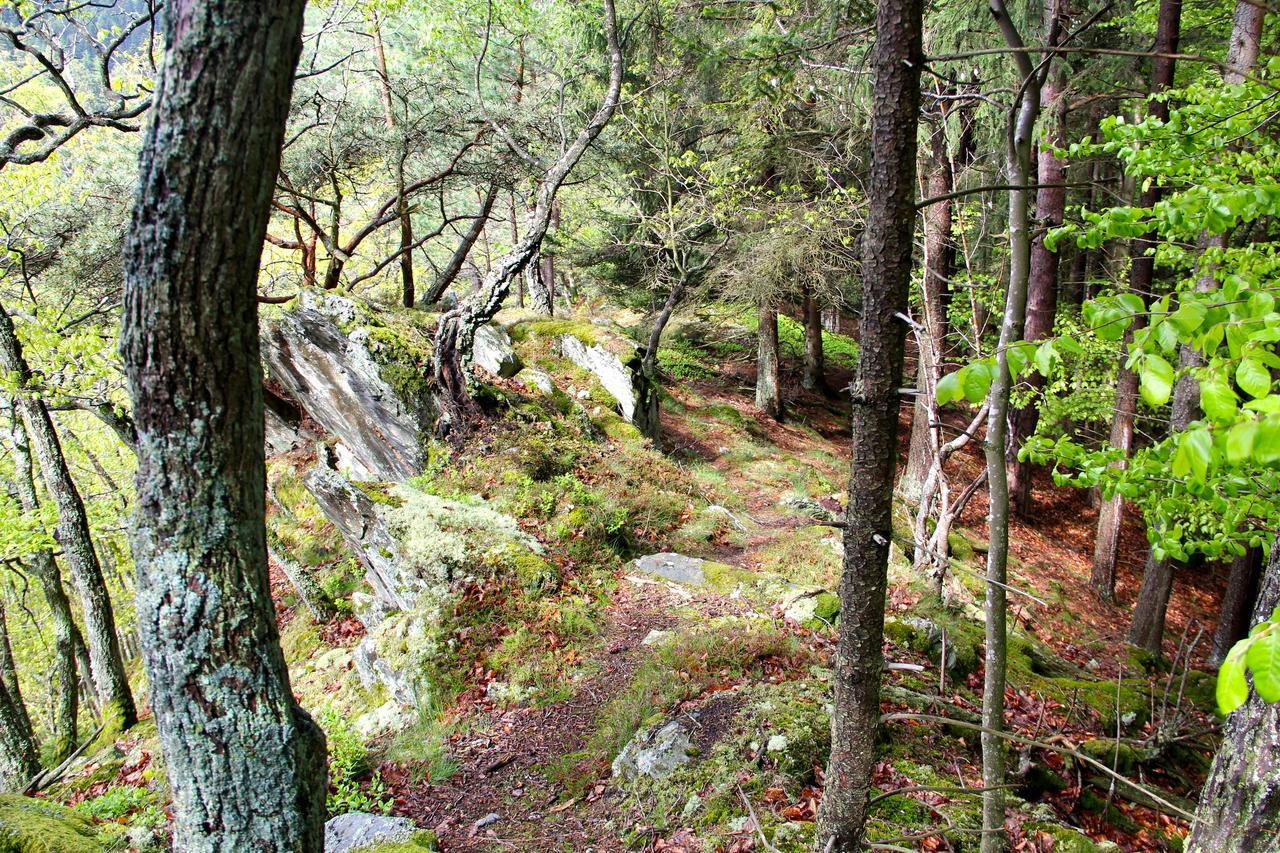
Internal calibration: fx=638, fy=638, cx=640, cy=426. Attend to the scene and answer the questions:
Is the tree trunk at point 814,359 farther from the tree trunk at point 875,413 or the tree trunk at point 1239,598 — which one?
the tree trunk at point 875,413

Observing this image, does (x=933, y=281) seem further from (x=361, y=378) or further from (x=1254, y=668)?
(x=1254, y=668)

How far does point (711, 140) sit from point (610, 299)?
4.82 metres

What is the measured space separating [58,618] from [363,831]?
6171 millimetres

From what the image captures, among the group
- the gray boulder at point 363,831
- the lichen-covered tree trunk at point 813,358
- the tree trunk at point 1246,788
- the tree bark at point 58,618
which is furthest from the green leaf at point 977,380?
the lichen-covered tree trunk at point 813,358

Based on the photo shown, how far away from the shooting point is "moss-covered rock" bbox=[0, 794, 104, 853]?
10.2ft

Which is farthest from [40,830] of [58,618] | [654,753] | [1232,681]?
[58,618]

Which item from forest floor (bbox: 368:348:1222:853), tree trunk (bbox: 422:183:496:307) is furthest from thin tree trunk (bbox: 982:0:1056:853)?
tree trunk (bbox: 422:183:496:307)

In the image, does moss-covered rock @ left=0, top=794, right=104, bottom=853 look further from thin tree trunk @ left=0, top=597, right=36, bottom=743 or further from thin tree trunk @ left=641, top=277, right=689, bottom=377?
thin tree trunk @ left=641, top=277, right=689, bottom=377

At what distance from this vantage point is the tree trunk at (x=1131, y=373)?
736 cm

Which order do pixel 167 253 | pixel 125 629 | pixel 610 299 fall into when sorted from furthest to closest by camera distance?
pixel 125 629
pixel 610 299
pixel 167 253

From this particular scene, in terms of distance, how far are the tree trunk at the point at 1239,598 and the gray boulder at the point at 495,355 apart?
32.4 ft

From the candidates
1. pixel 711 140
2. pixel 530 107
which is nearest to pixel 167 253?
pixel 530 107

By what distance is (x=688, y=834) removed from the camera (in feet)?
11.6

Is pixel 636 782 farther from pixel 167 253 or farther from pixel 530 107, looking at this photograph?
pixel 530 107
